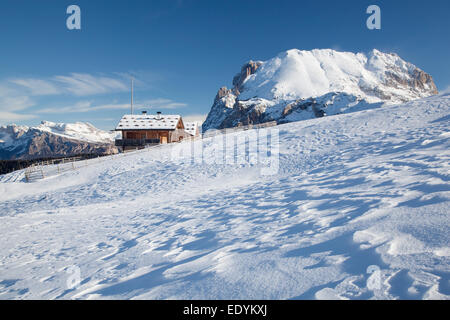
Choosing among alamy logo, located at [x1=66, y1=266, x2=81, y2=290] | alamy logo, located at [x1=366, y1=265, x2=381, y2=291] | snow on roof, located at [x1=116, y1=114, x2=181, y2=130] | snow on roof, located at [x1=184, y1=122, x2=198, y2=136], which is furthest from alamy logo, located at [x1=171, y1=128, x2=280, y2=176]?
snow on roof, located at [x1=184, y1=122, x2=198, y2=136]

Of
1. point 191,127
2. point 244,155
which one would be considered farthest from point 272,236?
point 191,127

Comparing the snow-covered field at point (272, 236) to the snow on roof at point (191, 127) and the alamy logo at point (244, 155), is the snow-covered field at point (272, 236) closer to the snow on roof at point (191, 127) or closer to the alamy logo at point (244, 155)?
the alamy logo at point (244, 155)

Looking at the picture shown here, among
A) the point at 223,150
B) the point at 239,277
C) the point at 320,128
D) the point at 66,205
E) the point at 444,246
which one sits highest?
the point at 320,128

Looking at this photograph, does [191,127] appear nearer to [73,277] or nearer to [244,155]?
[244,155]

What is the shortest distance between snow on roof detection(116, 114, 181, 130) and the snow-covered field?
25.8 metres

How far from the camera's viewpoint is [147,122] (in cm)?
3788

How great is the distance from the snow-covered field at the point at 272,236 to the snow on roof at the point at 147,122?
84.7 feet

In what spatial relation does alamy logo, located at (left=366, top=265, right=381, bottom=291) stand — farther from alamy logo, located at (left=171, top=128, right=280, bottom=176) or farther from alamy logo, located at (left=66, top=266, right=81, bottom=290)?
alamy logo, located at (left=171, top=128, right=280, bottom=176)

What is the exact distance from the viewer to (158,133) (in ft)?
122

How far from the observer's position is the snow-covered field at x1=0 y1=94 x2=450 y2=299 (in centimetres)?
310

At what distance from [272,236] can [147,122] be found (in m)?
37.1

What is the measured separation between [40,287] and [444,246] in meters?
7.16
